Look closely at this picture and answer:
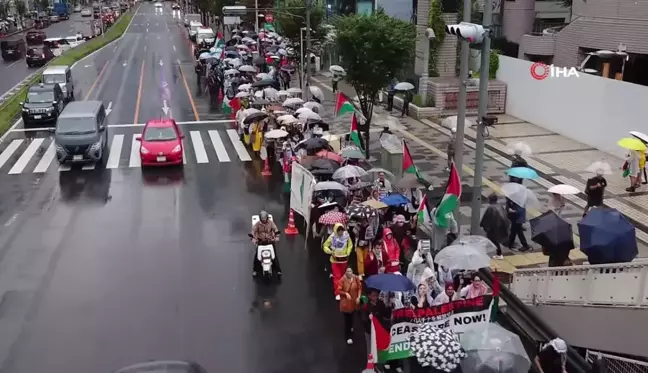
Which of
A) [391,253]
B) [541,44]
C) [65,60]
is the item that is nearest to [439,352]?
[391,253]

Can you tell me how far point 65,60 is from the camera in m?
53.3

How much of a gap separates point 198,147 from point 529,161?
12.9 m

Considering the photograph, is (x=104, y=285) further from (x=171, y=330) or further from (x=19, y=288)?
Result: (x=171, y=330)

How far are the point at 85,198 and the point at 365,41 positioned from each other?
10.6 meters

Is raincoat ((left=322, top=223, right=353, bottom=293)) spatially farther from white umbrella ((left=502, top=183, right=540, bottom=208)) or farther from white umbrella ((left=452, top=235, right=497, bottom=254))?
white umbrella ((left=502, top=183, right=540, bottom=208))

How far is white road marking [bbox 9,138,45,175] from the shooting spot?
23797 millimetres

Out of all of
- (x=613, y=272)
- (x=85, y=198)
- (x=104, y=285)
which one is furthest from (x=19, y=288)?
(x=613, y=272)

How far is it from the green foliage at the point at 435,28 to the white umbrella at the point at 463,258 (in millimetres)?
23209

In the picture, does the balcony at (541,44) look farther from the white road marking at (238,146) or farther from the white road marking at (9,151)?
the white road marking at (9,151)

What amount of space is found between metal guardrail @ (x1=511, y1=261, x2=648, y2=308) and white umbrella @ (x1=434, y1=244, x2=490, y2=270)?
1.54 m

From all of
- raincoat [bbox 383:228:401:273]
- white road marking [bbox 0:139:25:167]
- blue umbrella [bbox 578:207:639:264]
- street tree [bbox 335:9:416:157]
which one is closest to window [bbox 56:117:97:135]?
white road marking [bbox 0:139:25:167]

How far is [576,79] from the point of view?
25578mm

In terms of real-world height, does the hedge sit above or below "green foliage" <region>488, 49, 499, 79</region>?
below

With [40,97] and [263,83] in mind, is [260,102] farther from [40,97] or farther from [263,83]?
[40,97]
